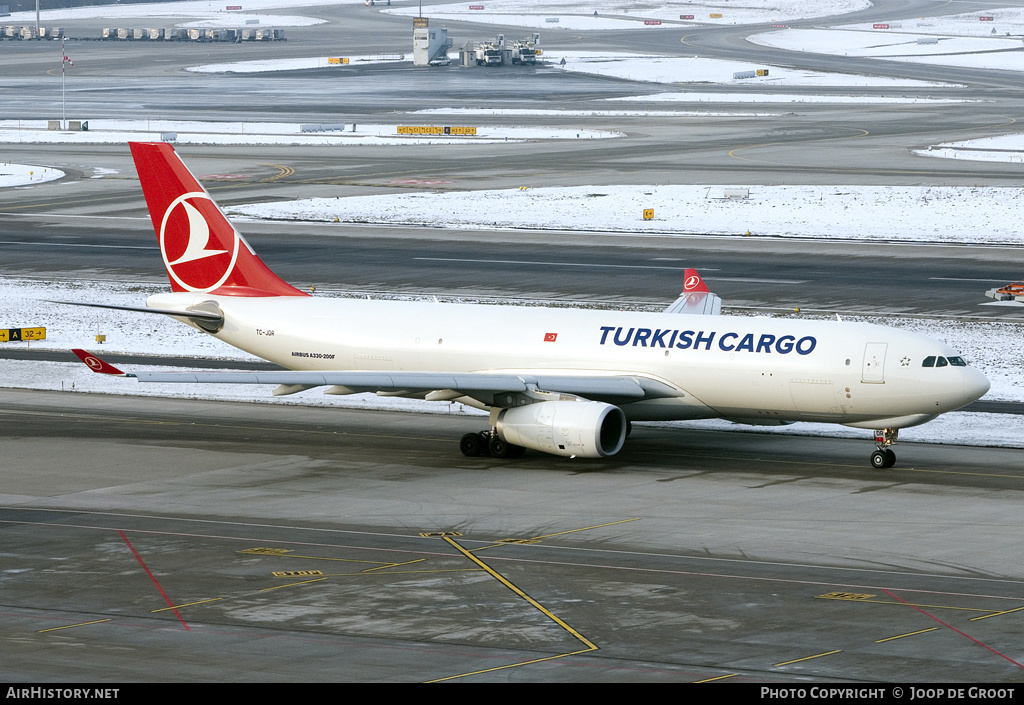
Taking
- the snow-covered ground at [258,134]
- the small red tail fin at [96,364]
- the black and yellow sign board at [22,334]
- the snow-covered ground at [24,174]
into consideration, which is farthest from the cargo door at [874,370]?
the snow-covered ground at [258,134]

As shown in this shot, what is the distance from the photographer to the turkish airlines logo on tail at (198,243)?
→ 46.6 metres

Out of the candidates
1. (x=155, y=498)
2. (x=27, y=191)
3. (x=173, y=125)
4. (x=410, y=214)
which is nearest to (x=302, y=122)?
(x=173, y=125)

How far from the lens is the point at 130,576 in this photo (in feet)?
96.0

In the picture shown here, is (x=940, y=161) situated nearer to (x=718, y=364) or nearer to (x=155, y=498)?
(x=718, y=364)

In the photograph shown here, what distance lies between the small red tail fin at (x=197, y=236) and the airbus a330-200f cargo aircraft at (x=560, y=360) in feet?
0.16

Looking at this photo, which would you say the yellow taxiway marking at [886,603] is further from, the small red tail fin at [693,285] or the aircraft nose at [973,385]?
the small red tail fin at [693,285]

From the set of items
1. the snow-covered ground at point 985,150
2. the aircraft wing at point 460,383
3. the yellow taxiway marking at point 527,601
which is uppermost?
the snow-covered ground at point 985,150

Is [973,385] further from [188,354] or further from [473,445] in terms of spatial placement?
[188,354]

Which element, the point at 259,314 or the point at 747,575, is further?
the point at 259,314

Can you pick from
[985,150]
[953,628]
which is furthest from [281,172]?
[953,628]

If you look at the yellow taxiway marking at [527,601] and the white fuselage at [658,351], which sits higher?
the white fuselage at [658,351]

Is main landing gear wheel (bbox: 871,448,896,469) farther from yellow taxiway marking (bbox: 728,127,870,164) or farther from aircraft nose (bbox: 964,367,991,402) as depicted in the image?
yellow taxiway marking (bbox: 728,127,870,164)

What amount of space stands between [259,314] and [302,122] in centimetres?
11753

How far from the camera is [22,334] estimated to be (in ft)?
193
